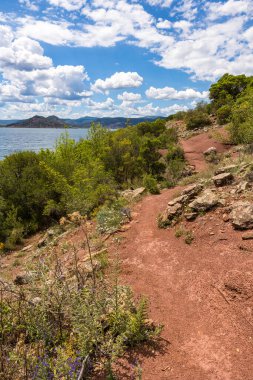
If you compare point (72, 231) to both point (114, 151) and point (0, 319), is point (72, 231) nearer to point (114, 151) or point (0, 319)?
point (0, 319)

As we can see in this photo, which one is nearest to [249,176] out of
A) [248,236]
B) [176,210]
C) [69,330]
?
[176,210]

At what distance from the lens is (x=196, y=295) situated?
7352mm

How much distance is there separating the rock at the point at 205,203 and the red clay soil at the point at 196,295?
1.31 ft

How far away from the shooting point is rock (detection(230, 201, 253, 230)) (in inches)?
359

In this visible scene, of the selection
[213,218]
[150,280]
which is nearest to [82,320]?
[150,280]

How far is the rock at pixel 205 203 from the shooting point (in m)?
10.9

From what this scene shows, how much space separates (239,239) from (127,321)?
4.84 meters

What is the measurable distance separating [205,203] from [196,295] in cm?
444

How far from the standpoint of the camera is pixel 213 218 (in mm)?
10336

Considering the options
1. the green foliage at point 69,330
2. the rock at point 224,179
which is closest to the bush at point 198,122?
the rock at point 224,179

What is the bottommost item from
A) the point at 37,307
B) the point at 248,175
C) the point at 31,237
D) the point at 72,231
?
the point at 31,237

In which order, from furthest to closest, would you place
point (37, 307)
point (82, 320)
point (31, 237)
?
1. point (31, 237)
2. point (37, 307)
3. point (82, 320)

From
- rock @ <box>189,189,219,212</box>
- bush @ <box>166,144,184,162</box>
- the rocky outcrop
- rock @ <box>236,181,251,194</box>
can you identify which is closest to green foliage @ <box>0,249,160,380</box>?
the rocky outcrop

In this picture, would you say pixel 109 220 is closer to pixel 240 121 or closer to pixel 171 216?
pixel 171 216
